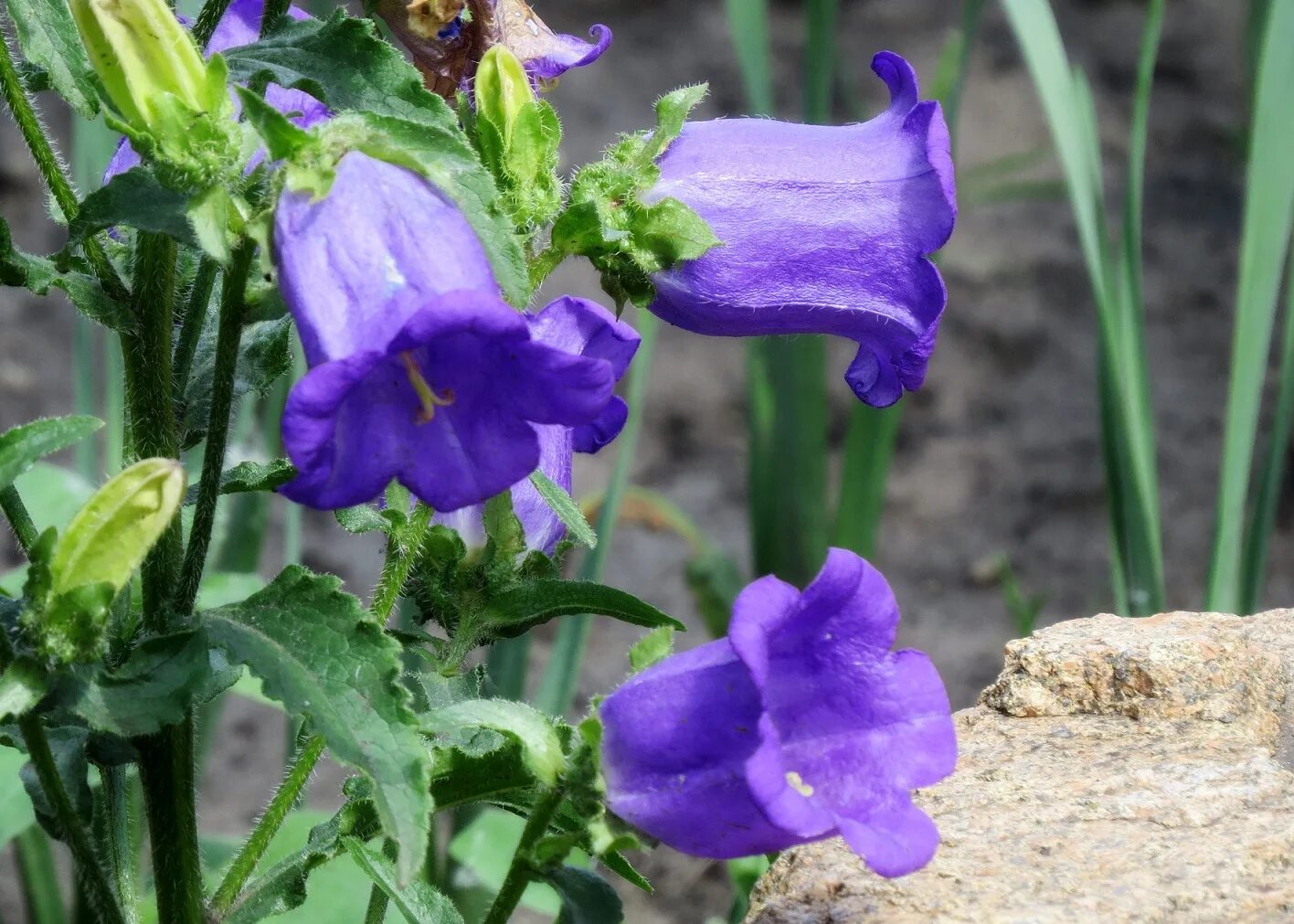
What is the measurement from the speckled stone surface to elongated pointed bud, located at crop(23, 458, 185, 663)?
2.06ft

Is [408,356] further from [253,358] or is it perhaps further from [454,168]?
[253,358]

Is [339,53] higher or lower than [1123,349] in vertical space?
higher

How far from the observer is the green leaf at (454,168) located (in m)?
1.11

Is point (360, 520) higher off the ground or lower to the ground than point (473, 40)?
lower

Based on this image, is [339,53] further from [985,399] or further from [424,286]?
[985,399]

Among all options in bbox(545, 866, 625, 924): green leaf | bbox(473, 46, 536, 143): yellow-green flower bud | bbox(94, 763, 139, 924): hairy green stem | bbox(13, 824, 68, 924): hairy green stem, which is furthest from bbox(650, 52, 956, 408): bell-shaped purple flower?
bbox(13, 824, 68, 924): hairy green stem

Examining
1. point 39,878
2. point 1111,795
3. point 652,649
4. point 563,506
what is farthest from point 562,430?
point 39,878

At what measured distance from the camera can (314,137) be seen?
1.09 m

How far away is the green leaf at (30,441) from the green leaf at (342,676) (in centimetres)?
19

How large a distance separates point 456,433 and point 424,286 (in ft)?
0.39

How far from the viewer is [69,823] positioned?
1.22 meters

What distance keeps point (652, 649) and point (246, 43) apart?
0.67 meters

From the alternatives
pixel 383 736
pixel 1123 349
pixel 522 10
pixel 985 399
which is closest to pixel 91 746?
pixel 383 736

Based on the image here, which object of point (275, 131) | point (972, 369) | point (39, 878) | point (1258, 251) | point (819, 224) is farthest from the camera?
point (972, 369)
